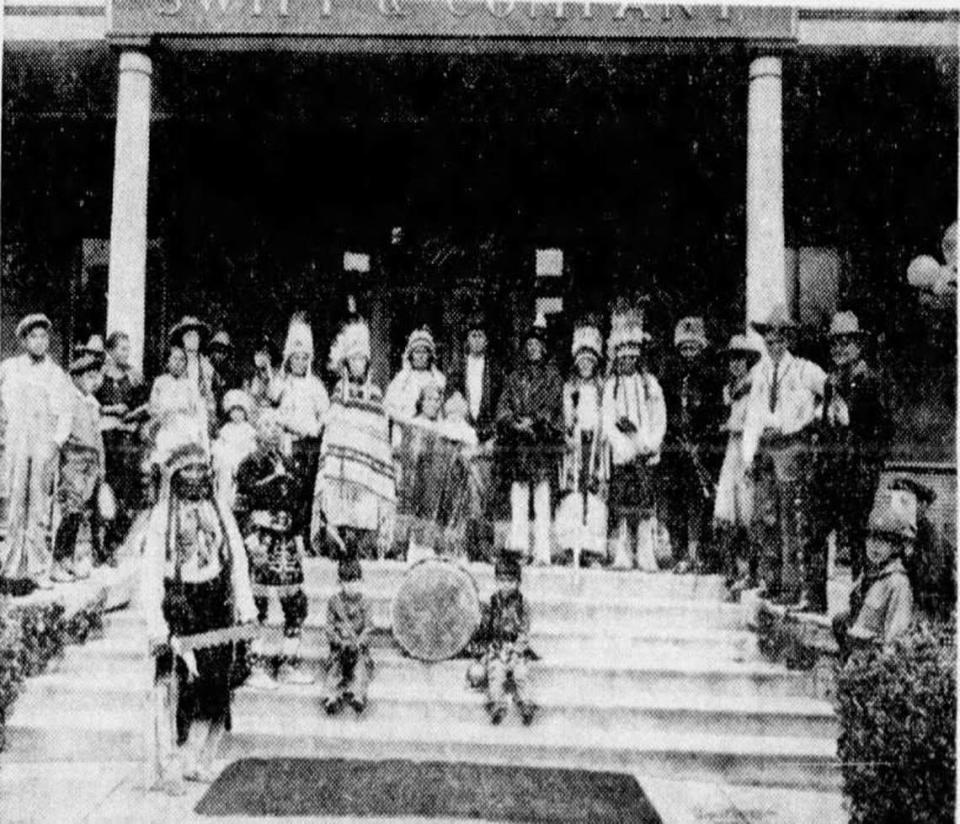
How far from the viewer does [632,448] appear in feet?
23.5

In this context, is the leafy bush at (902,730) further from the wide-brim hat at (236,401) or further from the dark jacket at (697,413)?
the wide-brim hat at (236,401)

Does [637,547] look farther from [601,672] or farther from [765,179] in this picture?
[765,179]

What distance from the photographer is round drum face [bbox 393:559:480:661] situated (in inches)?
243

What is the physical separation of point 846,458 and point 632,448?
1.35 meters

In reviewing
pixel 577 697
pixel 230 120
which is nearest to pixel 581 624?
pixel 577 697

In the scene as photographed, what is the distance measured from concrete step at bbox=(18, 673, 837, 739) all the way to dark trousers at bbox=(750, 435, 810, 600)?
843 mm

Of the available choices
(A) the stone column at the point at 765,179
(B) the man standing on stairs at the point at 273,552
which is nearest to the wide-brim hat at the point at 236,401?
(B) the man standing on stairs at the point at 273,552

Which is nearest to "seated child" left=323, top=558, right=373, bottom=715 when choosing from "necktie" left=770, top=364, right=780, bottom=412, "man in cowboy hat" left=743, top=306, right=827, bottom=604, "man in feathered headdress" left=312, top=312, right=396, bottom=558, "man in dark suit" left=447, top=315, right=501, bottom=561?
"man in feathered headdress" left=312, top=312, right=396, bottom=558

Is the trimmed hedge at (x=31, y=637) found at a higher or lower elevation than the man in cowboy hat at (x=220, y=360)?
lower

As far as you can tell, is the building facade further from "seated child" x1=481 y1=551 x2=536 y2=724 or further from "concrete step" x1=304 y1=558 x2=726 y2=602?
"seated child" x1=481 y1=551 x2=536 y2=724

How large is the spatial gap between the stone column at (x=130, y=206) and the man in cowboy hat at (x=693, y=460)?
3691 millimetres

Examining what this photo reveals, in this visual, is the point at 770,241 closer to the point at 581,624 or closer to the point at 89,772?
the point at 581,624

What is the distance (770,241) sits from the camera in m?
7.43

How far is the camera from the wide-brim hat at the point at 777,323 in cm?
694
